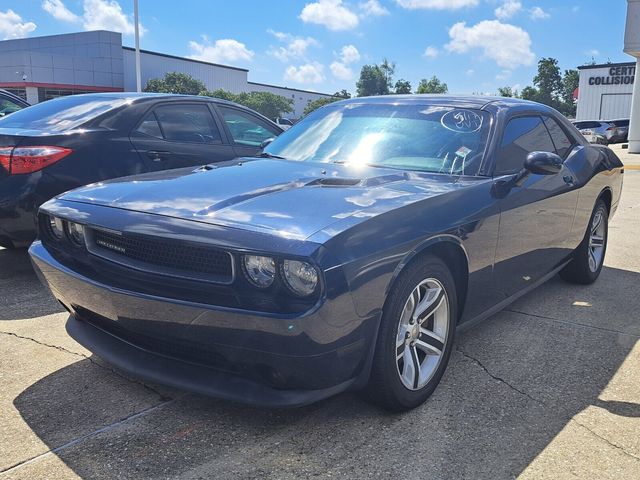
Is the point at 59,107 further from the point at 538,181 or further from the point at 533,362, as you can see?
the point at 533,362

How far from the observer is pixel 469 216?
2990 millimetres

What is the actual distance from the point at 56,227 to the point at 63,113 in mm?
2368

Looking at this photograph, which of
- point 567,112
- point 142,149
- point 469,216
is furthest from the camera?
point 567,112

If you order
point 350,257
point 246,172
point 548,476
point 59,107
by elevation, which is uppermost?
point 59,107

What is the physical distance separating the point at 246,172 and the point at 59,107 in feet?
9.09

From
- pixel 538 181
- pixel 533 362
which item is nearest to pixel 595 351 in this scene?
pixel 533 362

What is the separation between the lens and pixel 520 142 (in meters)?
3.84

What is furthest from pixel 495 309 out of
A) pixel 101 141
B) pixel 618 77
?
pixel 618 77

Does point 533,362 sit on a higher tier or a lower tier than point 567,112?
lower

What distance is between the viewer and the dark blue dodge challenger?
2207 millimetres

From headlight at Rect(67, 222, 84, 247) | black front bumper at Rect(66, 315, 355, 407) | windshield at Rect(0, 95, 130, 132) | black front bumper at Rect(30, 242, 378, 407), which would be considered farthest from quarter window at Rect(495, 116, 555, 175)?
windshield at Rect(0, 95, 130, 132)

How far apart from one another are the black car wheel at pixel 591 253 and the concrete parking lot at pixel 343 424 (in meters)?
1.25

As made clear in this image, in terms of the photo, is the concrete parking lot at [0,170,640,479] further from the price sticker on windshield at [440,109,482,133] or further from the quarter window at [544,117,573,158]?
the quarter window at [544,117,573,158]

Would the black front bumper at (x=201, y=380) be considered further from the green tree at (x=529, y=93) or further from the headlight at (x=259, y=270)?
the green tree at (x=529, y=93)
